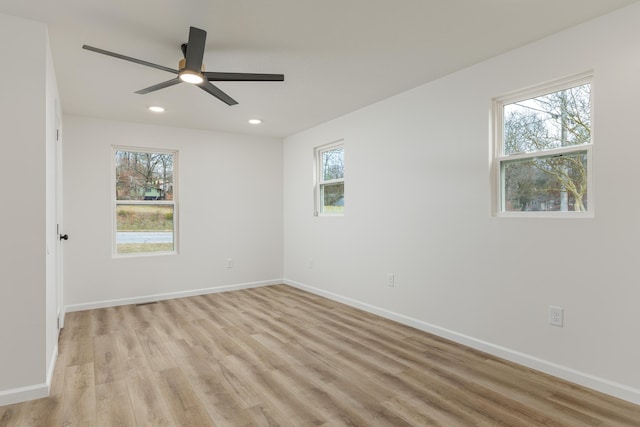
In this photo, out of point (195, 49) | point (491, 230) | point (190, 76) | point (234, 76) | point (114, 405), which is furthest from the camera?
point (491, 230)

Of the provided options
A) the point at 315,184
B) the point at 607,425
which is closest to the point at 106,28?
the point at 315,184

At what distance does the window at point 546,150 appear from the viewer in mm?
2527

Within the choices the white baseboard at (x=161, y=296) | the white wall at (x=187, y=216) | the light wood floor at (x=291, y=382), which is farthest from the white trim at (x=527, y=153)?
the white baseboard at (x=161, y=296)

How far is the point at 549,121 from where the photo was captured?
273cm

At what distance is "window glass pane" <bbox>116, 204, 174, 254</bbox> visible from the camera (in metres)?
4.85

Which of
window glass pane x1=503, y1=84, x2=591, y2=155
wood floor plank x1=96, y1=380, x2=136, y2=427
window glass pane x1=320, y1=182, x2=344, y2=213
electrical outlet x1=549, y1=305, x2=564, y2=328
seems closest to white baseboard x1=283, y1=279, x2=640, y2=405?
electrical outlet x1=549, y1=305, x2=564, y2=328

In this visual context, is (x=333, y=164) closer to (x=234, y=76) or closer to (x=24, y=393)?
(x=234, y=76)

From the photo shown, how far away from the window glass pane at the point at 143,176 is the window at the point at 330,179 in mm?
2131

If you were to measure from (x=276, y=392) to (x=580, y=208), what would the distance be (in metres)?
2.43

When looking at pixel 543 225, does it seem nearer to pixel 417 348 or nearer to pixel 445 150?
pixel 445 150

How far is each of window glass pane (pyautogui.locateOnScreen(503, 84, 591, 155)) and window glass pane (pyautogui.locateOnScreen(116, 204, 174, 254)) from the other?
14.3 feet

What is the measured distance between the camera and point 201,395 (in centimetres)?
235

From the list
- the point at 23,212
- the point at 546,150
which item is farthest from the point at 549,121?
the point at 23,212

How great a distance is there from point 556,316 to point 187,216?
4.49 metres
